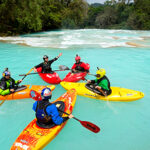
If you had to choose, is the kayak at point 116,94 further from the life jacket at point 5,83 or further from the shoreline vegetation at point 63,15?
the shoreline vegetation at point 63,15

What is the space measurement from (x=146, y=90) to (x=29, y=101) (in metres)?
4.36

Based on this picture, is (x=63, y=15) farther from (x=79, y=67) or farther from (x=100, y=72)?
(x=100, y=72)

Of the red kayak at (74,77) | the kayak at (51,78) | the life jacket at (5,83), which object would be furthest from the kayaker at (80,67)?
the life jacket at (5,83)

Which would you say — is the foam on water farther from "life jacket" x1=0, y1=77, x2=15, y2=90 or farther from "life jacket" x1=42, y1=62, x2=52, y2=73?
"life jacket" x1=0, y1=77, x2=15, y2=90

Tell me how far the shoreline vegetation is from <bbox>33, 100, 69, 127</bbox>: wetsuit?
48.8ft

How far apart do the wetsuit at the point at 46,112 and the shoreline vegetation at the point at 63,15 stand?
14859 millimetres

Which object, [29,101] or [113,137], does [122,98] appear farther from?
[29,101]

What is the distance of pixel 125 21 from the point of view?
133 ft

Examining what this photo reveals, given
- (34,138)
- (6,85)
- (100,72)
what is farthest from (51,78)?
(34,138)

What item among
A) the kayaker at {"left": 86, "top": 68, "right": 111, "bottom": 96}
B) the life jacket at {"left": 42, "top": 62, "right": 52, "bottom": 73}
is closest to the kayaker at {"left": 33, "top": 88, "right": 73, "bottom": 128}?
the kayaker at {"left": 86, "top": 68, "right": 111, "bottom": 96}

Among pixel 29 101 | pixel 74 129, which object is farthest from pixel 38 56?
pixel 74 129

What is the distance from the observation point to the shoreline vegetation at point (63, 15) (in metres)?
16.3

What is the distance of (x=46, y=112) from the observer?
2871 mm

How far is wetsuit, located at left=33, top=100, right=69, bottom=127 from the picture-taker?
283cm
